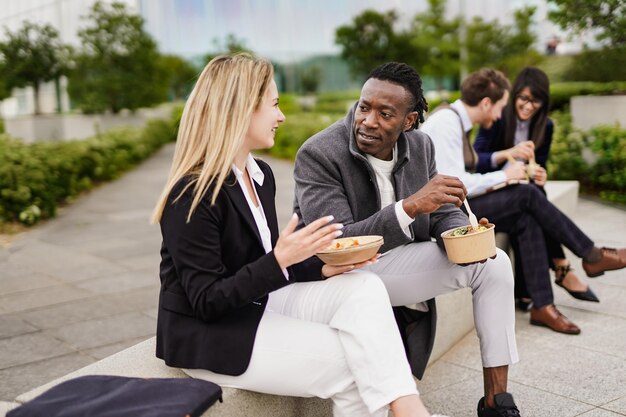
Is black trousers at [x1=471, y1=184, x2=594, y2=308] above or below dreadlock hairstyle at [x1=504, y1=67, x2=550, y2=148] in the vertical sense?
below

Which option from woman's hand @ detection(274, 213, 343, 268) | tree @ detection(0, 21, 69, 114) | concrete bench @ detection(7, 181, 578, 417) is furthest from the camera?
tree @ detection(0, 21, 69, 114)

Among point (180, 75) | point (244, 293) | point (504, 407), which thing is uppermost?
point (180, 75)

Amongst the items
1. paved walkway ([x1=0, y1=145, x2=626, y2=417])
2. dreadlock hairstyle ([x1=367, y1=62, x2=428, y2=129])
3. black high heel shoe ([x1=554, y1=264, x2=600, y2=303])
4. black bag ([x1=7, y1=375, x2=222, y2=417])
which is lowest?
paved walkway ([x1=0, y1=145, x2=626, y2=417])

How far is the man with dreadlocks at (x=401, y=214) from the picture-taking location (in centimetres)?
303

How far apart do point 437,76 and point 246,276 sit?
25889mm

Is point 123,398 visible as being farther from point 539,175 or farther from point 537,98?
point 537,98

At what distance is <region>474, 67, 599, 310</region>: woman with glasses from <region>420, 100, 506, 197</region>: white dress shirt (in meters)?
0.38

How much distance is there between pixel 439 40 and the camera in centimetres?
2602

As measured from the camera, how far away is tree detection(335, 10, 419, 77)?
28.9m

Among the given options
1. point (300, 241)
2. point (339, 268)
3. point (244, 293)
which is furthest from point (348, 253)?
point (244, 293)

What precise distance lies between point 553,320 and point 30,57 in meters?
18.1

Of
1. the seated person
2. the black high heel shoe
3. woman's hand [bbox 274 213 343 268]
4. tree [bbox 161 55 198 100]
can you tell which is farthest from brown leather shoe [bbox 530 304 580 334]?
tree [bbox 161 55 198 100]

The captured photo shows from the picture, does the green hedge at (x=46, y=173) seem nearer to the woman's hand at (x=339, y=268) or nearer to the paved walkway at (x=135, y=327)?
the paved walkway at (x=135, y=327)

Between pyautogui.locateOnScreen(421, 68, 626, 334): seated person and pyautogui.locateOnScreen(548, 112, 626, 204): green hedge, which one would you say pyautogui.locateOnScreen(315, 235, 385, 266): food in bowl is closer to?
pyautogui.locateOnScreen(421, 68, 626, 334): seated person
